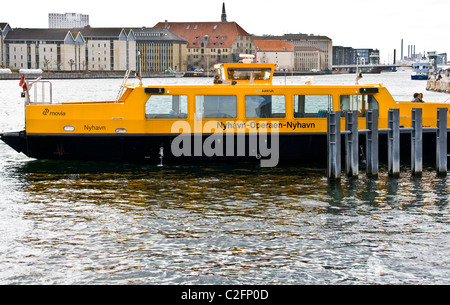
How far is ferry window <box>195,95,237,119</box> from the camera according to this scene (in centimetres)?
2075

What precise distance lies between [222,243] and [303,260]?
1.64m

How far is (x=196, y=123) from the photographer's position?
67.9 ft

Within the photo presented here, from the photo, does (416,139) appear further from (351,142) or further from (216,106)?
(216,106)

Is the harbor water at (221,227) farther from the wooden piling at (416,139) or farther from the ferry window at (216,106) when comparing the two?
the ferry window at (216,106)

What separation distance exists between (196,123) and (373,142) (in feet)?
16.1

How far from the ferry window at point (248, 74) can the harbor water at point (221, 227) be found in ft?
9.97

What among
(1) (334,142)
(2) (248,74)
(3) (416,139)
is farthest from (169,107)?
(3) (416,139)

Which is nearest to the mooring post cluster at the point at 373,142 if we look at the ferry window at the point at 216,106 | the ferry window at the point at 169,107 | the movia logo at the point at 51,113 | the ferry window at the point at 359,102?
the ferry window at the point at 359,102

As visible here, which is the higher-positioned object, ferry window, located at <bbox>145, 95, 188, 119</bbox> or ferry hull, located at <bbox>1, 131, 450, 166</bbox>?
ferry window, located at <bbox>145, 95, 188, 119</bbox>

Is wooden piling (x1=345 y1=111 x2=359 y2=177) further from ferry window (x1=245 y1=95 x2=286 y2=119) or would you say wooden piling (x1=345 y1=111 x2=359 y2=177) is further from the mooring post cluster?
ferry window (x1=245 y1=95 x2=286 y2=119)

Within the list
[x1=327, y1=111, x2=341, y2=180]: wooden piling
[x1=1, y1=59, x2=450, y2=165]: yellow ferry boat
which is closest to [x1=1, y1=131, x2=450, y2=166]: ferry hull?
[x1=1, y1=59, x2=450, y2=165]: yellow ferry boat

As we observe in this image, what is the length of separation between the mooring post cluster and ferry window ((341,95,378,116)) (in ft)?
6.10
